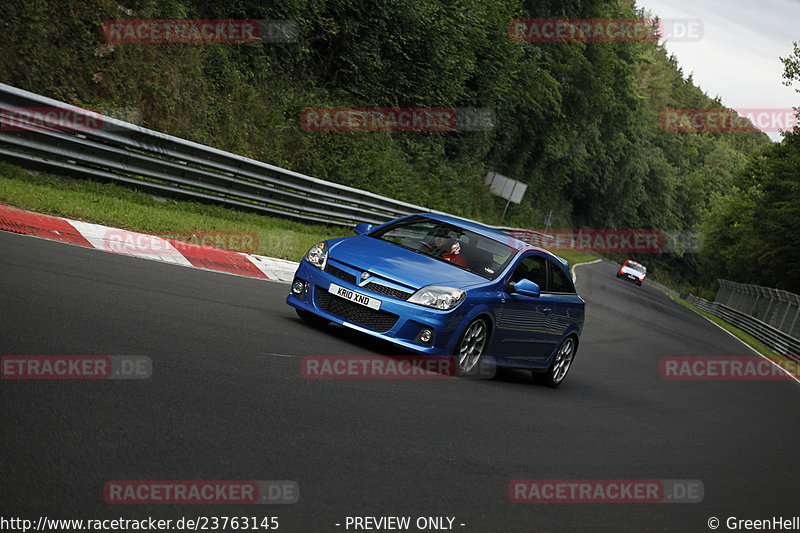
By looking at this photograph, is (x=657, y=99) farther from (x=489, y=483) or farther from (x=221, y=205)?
(x=489, y=483)

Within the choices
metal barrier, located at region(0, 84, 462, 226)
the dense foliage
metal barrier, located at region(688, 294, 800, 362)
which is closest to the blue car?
metal barrier, located at region(0, 84, 462, 226)

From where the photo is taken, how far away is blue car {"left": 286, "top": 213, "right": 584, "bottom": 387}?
324 inches

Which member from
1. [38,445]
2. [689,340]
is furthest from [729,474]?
[689,340]

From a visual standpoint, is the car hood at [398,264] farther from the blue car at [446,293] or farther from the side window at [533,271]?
the side window at [533,271]

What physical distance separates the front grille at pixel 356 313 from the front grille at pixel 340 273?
0.19 metres

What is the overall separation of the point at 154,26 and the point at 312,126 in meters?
6.85

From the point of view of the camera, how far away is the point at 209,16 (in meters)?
21.7

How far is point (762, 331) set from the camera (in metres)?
37.4

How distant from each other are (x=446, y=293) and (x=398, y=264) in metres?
0.63

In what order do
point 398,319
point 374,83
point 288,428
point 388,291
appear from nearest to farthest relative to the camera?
point 288,428 → point 398,319 → point 388,291 → point 374,83

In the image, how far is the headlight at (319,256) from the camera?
347 inches

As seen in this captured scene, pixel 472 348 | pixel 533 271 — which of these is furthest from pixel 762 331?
pixel 472 348

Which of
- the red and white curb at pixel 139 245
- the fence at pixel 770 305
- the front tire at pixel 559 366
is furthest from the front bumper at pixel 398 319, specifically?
the fence at pixel 770 305

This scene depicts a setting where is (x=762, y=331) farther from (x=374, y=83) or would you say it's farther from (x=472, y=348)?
(x=472, y=348)
